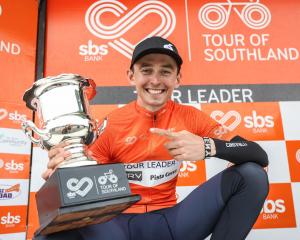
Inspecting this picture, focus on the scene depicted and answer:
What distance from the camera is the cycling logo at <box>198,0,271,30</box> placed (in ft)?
6.29

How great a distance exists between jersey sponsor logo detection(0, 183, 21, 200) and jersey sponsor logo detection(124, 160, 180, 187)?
84 cm

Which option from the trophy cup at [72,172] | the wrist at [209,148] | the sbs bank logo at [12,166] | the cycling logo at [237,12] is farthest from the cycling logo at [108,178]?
the cycling logo at [237,12]

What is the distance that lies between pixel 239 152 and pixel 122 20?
1.32m

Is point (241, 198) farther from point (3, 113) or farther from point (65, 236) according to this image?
point (3, 113)

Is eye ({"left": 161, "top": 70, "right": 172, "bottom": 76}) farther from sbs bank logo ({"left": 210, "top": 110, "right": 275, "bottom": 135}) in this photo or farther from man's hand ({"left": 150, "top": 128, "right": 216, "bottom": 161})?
sbs bank logo ({"left": 210, "top": 110, "right": 275, "bottom": 135})

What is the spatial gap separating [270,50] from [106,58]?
3.31 feet

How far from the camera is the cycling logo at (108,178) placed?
2.38ft

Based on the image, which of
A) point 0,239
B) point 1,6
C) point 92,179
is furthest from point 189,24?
point 0,239

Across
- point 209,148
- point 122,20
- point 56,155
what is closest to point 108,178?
point 56,155

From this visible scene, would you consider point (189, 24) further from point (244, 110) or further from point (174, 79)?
point (174, 79)

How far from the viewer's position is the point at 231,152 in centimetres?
84

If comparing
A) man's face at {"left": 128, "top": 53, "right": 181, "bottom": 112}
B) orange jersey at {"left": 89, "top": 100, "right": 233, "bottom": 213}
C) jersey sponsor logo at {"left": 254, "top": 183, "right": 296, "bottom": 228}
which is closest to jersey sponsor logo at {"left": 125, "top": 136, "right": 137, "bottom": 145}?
orange jersey at {"left": 89, "top": 100, "right": 233, "bottom": 213}

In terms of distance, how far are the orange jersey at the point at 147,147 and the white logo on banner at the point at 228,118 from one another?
2.15 feet

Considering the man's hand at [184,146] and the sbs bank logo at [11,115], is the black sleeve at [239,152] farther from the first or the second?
the sbs bank logo at [11,115]
